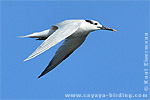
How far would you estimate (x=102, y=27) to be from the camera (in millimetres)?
5594

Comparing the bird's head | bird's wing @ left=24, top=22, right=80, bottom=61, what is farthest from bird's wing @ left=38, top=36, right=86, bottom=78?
bird's wing @ left=24, top=22, right=80, bottom=61

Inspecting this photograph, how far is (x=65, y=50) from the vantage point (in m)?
6.25

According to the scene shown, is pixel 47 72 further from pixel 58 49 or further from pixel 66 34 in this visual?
pixel 66 34

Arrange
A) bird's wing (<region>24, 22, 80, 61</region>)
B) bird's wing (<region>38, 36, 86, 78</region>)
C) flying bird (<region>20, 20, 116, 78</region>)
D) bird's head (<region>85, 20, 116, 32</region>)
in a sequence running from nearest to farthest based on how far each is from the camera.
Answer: bird's wing (<region>24, 22, 80, 61</region>)
flying bird (<region>20, 20, 116, 78</region>)
bird's head (<region>85, 20, 116, 32</region>)
bird's wing (<region>38, 36, 86, 78</region>)

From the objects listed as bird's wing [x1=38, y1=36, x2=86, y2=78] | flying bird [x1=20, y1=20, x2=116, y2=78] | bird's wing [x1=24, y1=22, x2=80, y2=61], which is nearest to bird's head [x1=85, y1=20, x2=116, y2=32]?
flying bird [x1=20, y1=20, x2=116, y2=78]

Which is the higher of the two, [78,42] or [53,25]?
[53,25]

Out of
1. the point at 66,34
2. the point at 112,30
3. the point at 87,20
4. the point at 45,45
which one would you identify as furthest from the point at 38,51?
the point at 112,30

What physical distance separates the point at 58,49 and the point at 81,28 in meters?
1.07

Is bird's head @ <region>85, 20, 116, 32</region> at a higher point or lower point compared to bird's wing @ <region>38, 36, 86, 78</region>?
higher

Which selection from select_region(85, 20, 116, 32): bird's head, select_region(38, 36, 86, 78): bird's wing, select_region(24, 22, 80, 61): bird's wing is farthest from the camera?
select_region(38, 36, 86, 78): bird's wing

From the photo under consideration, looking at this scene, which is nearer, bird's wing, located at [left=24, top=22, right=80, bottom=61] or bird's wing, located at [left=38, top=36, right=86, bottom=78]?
bird's wing, located at [left=24, top=22, right=80, bottom=61]

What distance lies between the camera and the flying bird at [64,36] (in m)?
4.43

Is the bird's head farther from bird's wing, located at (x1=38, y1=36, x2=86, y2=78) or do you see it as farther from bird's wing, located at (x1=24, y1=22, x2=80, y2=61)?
bird's wing, located at (x1=38, y1=36, x2=86, y2=78)

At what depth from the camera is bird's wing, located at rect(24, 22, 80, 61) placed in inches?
166
